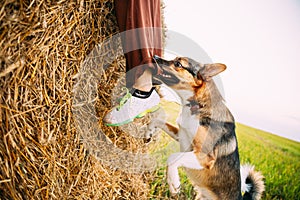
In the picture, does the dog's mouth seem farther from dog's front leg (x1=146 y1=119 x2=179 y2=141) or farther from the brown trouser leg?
dog's front leg (x1=146 y1=119 x2=179 y2=141)

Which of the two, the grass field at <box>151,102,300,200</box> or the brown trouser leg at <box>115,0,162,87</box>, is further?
the grass field at <box>151,102,300,200</box>

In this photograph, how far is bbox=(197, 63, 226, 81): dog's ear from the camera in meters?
2.14

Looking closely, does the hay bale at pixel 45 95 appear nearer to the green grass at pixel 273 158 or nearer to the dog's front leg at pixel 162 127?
the dog's front leg at pixel 162 127

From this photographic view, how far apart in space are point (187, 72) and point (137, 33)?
493 millimetres

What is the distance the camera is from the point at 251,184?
2.79 metres

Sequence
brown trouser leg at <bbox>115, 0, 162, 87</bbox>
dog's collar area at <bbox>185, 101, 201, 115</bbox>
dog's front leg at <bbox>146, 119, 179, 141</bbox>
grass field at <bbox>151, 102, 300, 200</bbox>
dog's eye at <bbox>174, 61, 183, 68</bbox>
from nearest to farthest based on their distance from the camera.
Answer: brown trouser leg at <bbox>115, 0, 162, 87</bbox>
dog's eye at <bbox>174, 61, 183, 68</bbox>
dog's collar area at <bbox>185, 101, 201, 115</bbox>
dog's front leg at <bbox>146, 119, 179, 141</bbox>
grass field at <bbox>151, 102, 300, 200</bbox>

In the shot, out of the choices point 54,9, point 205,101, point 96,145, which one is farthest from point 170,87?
point 54,9

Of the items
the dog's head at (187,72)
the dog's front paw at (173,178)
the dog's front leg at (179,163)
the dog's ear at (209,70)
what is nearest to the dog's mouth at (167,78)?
the dog's head at (187,72)

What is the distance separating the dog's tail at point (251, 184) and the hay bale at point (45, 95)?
1456 millimetres

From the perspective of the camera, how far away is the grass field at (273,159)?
360 cm

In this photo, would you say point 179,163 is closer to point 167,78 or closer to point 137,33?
point 167,78

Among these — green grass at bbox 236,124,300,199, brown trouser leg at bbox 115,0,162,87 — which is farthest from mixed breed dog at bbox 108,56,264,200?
green grass at bbox 236,124,300,199

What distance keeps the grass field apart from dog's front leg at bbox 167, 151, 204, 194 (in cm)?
62

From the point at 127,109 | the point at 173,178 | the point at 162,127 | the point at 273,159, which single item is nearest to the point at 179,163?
the point at 173,178
